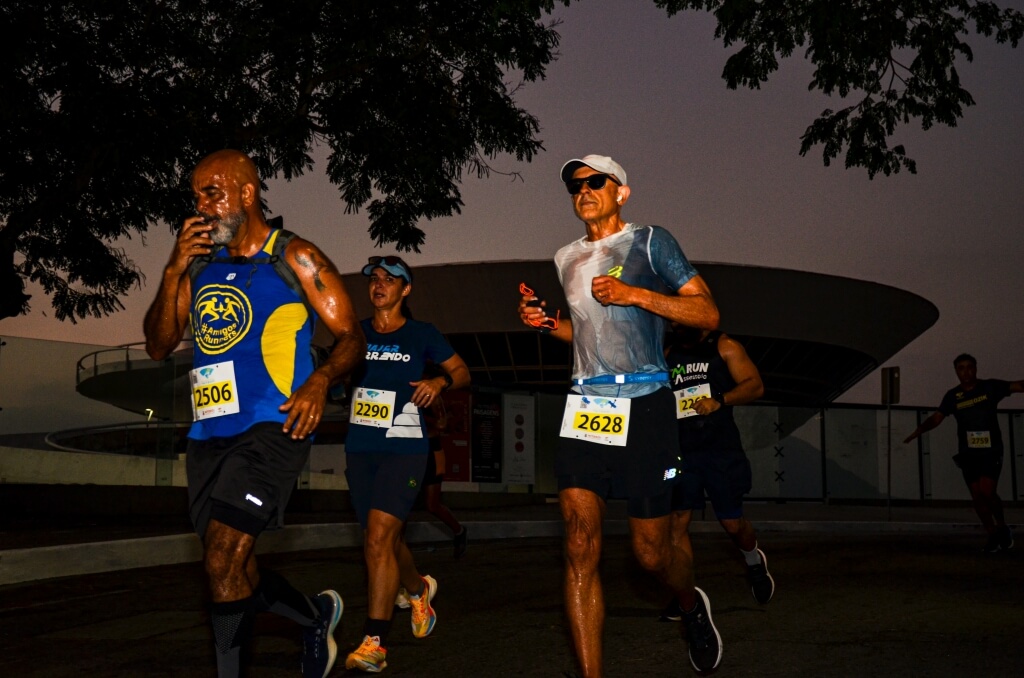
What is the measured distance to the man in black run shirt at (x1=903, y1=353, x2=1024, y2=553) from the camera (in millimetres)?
12094

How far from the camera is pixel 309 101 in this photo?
15.1 m

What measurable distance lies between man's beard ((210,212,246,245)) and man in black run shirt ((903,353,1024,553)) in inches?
369

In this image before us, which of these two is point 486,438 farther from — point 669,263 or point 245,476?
point 245,476

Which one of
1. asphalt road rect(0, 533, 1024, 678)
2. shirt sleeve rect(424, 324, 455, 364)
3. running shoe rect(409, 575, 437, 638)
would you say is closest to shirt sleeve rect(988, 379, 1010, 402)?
asphalt road rect(0, 533, 1024, 678)

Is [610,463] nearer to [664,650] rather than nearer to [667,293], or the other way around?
[667,293]

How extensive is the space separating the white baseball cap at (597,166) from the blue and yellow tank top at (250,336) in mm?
1278

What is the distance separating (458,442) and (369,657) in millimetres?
15563

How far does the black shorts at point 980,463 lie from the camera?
40.0ft

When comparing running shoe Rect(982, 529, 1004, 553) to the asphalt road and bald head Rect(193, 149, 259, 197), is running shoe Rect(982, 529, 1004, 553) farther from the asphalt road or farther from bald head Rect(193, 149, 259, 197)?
bald head Rect(193, 149, 259, 197)

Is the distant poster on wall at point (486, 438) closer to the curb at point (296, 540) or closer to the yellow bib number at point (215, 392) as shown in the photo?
the curb at point (296, 540)

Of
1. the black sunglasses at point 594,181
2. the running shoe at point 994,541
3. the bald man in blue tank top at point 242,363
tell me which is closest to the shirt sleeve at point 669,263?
the black sunglasses at point 594,181

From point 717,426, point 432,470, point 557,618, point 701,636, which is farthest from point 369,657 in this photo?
point 432,470

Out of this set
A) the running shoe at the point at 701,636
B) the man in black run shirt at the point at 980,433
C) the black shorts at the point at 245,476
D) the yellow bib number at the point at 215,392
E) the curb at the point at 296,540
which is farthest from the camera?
the man in black run shirt at the point at 980,433

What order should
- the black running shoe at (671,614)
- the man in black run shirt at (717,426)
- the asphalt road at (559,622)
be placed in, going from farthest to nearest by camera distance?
the man in black run shirt at (717,426), the black running shoe at (671,614), the asphalt road at (559,622)
